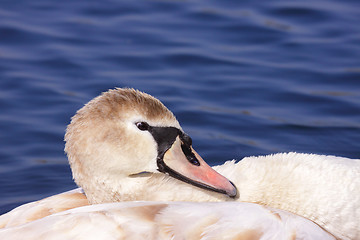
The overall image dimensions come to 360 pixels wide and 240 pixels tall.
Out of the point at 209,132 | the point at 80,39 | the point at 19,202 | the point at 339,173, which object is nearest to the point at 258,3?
the point at 80,39

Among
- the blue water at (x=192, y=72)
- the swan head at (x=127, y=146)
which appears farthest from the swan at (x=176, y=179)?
the blue water at (x=192, y=72)

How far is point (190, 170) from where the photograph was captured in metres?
4.09

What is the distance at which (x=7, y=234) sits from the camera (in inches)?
141

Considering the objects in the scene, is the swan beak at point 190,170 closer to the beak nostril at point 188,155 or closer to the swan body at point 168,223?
the beak nostril at point 188,155

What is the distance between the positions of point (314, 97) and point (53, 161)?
9.16 feet

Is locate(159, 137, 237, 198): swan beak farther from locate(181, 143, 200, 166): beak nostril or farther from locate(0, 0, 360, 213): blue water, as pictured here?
locate(0, 0, 360, 213): blue water

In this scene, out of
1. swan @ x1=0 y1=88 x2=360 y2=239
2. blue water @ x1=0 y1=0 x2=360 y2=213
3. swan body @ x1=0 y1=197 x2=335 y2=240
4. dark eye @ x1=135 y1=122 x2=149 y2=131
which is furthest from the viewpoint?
blue water @ x1=0 y1=0 x2=360 y2=213

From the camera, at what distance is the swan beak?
13.1 ft

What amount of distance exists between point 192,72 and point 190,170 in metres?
4.01

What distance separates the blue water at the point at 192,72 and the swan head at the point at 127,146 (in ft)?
5.96

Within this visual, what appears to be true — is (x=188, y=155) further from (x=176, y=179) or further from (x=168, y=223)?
(x=168, y=223)

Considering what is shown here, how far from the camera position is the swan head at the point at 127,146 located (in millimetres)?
3930

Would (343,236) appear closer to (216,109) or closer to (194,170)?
(194,170)

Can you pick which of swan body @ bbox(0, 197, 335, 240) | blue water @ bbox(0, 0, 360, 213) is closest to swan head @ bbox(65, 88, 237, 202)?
swan body @ bbox(0, 197, 335, 240)
